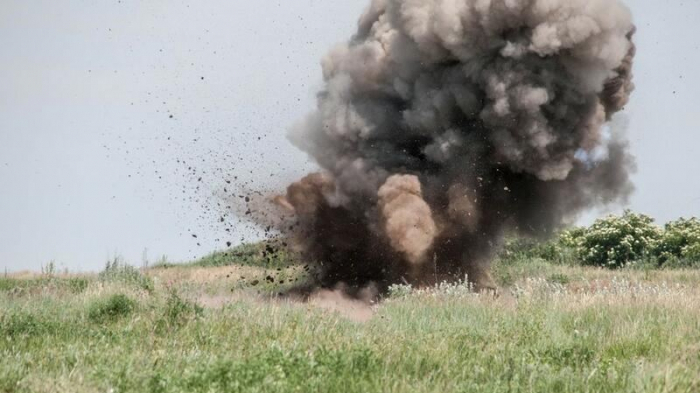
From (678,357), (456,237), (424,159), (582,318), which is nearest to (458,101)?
(424,159)

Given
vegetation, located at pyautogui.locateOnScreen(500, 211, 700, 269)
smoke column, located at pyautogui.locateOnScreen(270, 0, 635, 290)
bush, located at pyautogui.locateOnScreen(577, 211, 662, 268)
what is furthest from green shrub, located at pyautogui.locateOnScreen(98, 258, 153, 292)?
bush, located at pyautogui.locateOnScreen(577, 211, 662, 268)

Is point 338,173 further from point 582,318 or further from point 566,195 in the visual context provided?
point 582,318

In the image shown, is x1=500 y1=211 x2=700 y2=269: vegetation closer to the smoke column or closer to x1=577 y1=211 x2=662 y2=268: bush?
x1=577 y1=211 x2=662 y2=268: bush

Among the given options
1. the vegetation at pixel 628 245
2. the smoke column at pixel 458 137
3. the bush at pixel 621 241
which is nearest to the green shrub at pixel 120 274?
the smoke column at pixel 458 137

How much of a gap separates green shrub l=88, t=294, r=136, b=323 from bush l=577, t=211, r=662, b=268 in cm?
2770

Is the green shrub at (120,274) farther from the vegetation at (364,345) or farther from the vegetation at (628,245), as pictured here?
the vegetation at (628,245)

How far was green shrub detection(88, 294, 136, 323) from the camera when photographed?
1409 cm

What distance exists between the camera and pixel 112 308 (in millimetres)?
14453

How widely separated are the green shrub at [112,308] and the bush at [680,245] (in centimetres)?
2803

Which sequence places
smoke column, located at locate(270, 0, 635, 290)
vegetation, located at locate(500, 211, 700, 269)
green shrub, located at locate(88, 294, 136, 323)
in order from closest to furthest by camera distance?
1. green shrub, located at locate(88, 294, 136, 323)
2. smoke column, located at locate(270, 0, 635, 290)
3. vegetation, located at locate(500, 211, 700, 269)

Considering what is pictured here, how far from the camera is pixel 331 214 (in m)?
25.1

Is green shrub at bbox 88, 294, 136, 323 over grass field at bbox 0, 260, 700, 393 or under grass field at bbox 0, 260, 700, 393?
over

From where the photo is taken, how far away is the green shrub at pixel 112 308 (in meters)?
14.1

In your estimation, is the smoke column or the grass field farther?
the smoke column
